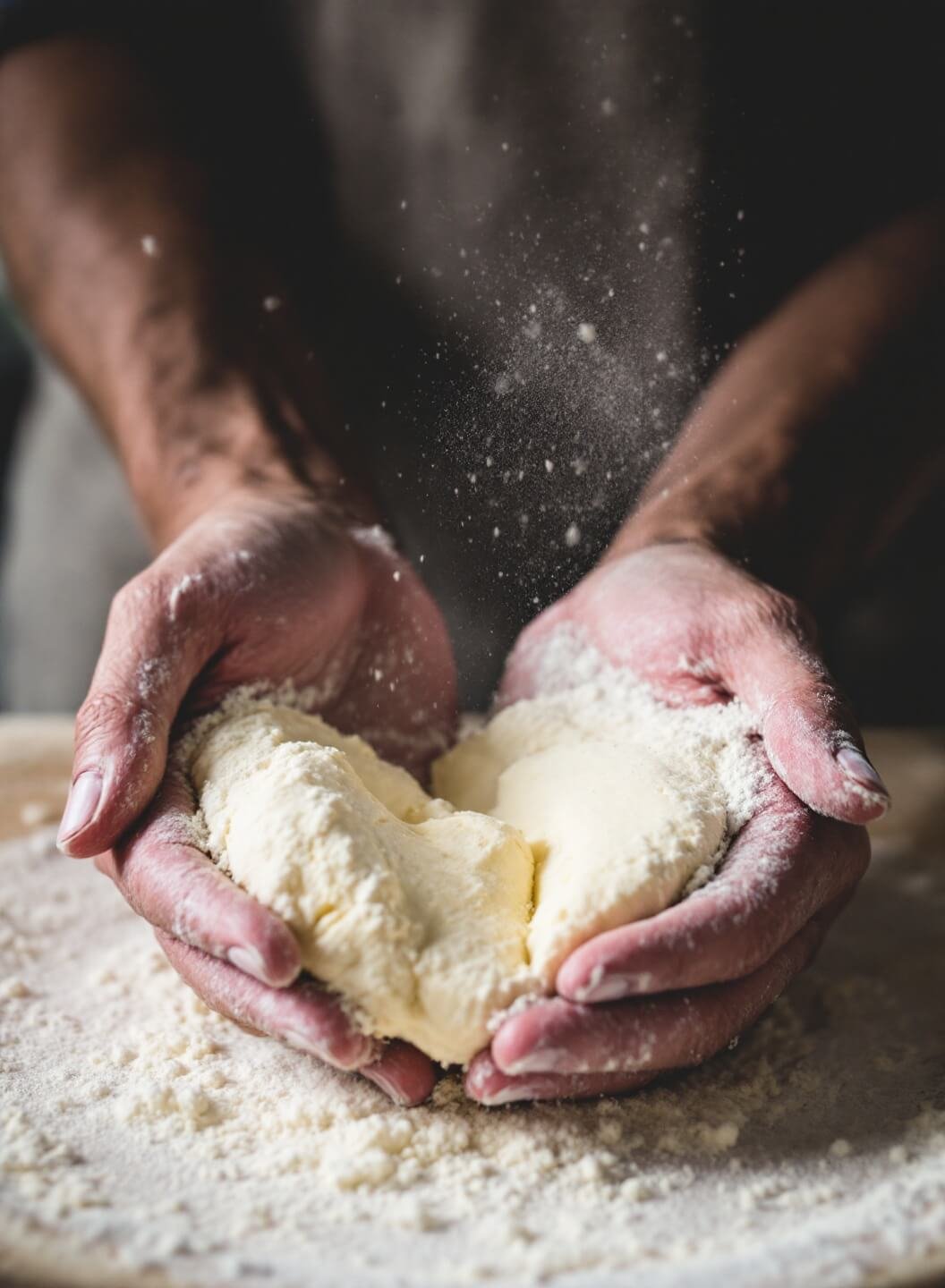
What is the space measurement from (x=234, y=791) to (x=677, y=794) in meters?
0.40

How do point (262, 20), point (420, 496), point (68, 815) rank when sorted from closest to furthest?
point (68, 815), point (420, 496), point (262, 20)

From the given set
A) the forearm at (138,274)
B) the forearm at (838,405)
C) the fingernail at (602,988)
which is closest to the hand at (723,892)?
the fingernail at (602,988)

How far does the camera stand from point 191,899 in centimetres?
88

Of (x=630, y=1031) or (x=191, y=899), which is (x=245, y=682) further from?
(x=630, y=1031)

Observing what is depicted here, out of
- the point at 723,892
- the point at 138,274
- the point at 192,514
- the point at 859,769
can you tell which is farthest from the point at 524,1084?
the point at 138,274

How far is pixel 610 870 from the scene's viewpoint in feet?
3.04

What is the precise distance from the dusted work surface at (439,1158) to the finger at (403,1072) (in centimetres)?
2

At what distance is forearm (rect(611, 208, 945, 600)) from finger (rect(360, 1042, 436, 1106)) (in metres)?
0.85

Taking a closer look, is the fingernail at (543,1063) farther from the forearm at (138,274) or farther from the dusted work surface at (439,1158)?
the forearm at (138,274)

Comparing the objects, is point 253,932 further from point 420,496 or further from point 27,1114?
point 420,496

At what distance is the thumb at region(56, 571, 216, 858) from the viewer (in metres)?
0.93

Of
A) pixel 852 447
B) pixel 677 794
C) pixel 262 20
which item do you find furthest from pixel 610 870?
pixel 262 20

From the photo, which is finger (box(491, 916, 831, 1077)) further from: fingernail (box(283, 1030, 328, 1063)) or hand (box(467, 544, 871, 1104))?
fingernail (box(283, 1030, 328, 1063))

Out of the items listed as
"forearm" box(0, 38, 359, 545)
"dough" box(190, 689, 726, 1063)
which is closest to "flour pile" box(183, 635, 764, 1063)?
"dough" box(190, 689, 726, 1063)
